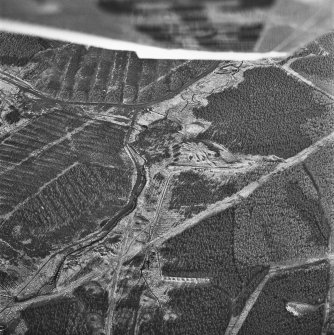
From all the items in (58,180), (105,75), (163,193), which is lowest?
(163,193)

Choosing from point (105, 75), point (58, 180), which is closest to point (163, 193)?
point (58, 180)

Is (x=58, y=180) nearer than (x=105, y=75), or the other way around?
(x=58, y=180)

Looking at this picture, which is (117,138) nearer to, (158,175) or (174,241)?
(158,175)

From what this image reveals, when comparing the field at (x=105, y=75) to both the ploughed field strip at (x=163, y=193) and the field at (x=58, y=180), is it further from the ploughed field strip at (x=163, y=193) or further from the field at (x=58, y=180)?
the field at (x=58, y=180)

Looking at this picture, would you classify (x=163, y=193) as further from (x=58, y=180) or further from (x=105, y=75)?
(x=105, y=75)

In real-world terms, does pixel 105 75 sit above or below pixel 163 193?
above

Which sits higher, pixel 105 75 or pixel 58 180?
pixel 105 75

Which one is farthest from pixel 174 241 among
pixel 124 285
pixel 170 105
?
pixel 170 105

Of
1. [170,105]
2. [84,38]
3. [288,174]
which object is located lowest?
[288,174]
